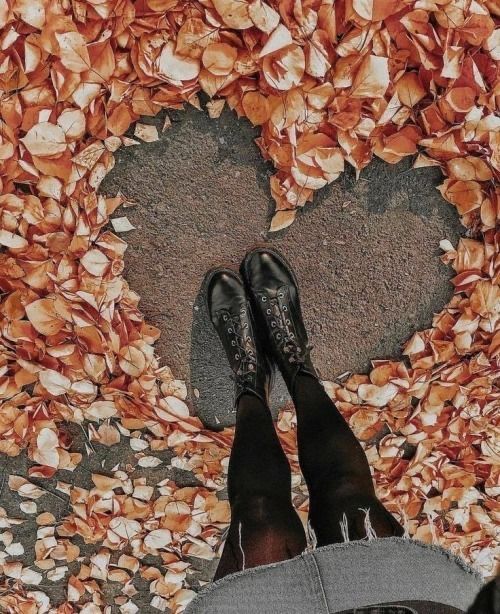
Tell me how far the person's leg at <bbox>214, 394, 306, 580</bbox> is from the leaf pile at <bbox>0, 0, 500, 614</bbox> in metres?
0.15

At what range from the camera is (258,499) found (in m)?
1.01

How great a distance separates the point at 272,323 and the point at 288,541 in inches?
18.3

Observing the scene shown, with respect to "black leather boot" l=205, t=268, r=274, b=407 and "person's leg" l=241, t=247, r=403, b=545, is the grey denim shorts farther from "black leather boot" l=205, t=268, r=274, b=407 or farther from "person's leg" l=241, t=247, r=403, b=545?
"black leather boot" l=205, t=268, r=274, b=407

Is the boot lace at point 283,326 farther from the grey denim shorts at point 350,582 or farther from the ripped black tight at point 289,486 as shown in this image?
the grey denim shorts at point 350,582

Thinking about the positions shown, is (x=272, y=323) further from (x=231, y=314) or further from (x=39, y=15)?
(x=39, y=15)

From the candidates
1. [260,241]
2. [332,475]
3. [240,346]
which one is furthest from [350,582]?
[260,241]

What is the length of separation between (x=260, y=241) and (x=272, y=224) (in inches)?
1.8

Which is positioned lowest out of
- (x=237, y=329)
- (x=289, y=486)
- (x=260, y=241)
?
(x=289, y=486)

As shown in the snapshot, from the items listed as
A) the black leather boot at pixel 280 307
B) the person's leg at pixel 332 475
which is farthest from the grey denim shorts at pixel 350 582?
the black leather boot at pixel 280 307

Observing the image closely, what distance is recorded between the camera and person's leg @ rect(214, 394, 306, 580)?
94 centimetres

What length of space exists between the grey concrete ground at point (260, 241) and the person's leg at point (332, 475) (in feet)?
0.51

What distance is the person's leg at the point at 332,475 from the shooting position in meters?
0.92

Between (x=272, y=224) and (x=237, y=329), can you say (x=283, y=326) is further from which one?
(x=272, y=224)

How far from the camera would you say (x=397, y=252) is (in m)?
1.16
